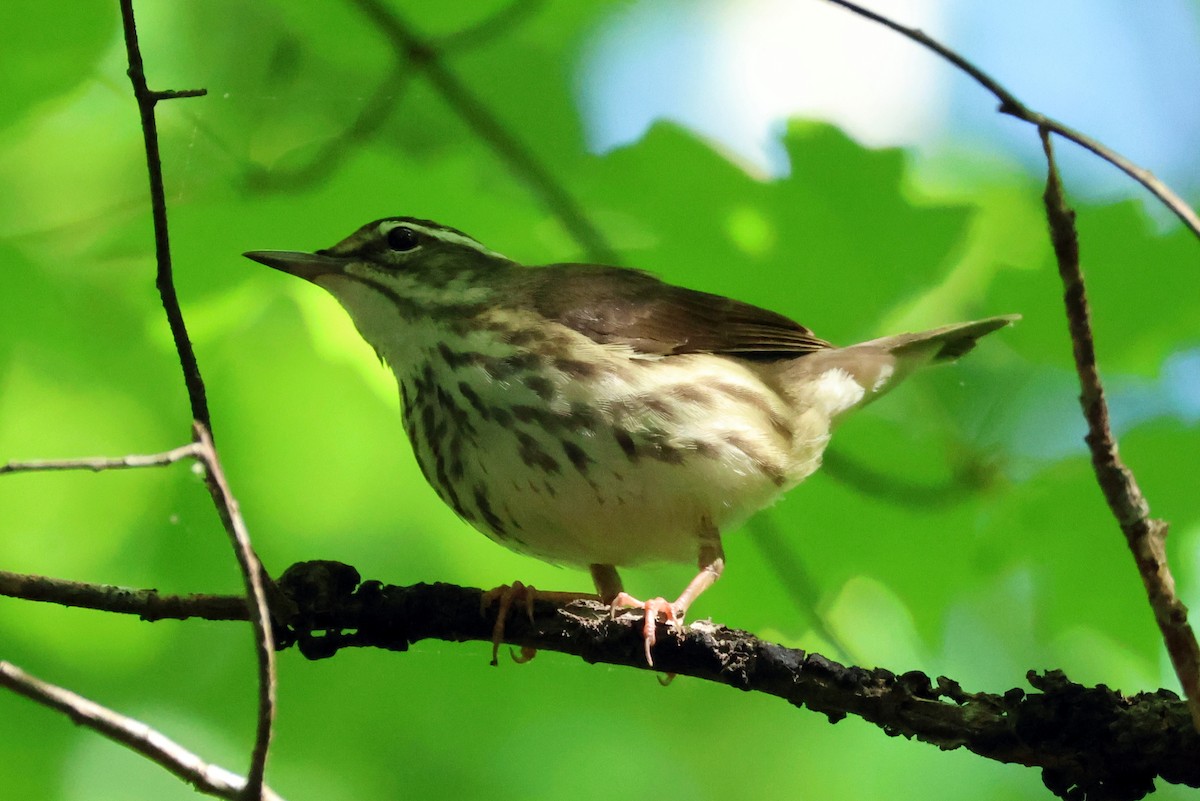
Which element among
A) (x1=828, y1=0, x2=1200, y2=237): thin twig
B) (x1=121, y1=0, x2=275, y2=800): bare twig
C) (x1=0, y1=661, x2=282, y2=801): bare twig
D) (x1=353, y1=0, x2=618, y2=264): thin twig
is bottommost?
(x1=0, y1=661, x2=282, y2=801): bare twig

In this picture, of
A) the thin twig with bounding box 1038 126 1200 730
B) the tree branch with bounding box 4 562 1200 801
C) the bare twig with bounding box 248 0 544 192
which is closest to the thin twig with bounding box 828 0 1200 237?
the thin twig with bounding box 1038 126 1200 730

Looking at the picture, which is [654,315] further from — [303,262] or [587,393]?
[303,262]

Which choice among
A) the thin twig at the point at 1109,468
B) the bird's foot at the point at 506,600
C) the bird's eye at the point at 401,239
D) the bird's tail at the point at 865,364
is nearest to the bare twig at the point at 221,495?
the bird's foot at the point at 506,600

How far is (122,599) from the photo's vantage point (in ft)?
7.45

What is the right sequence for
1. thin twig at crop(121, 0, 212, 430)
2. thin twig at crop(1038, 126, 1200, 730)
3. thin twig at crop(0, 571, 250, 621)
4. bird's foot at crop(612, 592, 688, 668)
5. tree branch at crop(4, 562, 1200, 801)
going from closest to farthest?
thin twig at crop(1038, 126, 1200, 730), thin twig at crop(121, 0, 212, 430), thin twig at crop(0, 571, 250, 621), tree branch at crop(4, 562, 1200, 801), bird's foot at crop(612, 592, 688, 668)

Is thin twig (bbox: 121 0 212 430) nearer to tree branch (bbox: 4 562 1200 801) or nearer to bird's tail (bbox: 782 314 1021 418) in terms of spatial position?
tree branch (bbox: 4 562 1200 801)

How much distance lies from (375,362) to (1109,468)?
2587 mm

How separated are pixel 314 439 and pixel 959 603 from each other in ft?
6.92

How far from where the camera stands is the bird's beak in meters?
3.02

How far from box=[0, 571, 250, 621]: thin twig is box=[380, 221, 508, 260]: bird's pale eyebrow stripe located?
1.38 m

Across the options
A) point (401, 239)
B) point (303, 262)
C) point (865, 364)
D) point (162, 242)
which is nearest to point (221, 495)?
point (162, 242)

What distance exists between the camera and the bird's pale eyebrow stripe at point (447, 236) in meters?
3.39

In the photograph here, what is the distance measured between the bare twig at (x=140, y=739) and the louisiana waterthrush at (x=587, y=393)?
1143 millimetres

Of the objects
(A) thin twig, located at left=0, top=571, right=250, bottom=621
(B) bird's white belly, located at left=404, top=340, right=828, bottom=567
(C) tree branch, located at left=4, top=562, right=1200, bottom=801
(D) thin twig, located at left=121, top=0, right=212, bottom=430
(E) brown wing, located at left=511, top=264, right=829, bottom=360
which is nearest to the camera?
(D) thin twig, located at left=121, top=0, right=212, bottom=430
